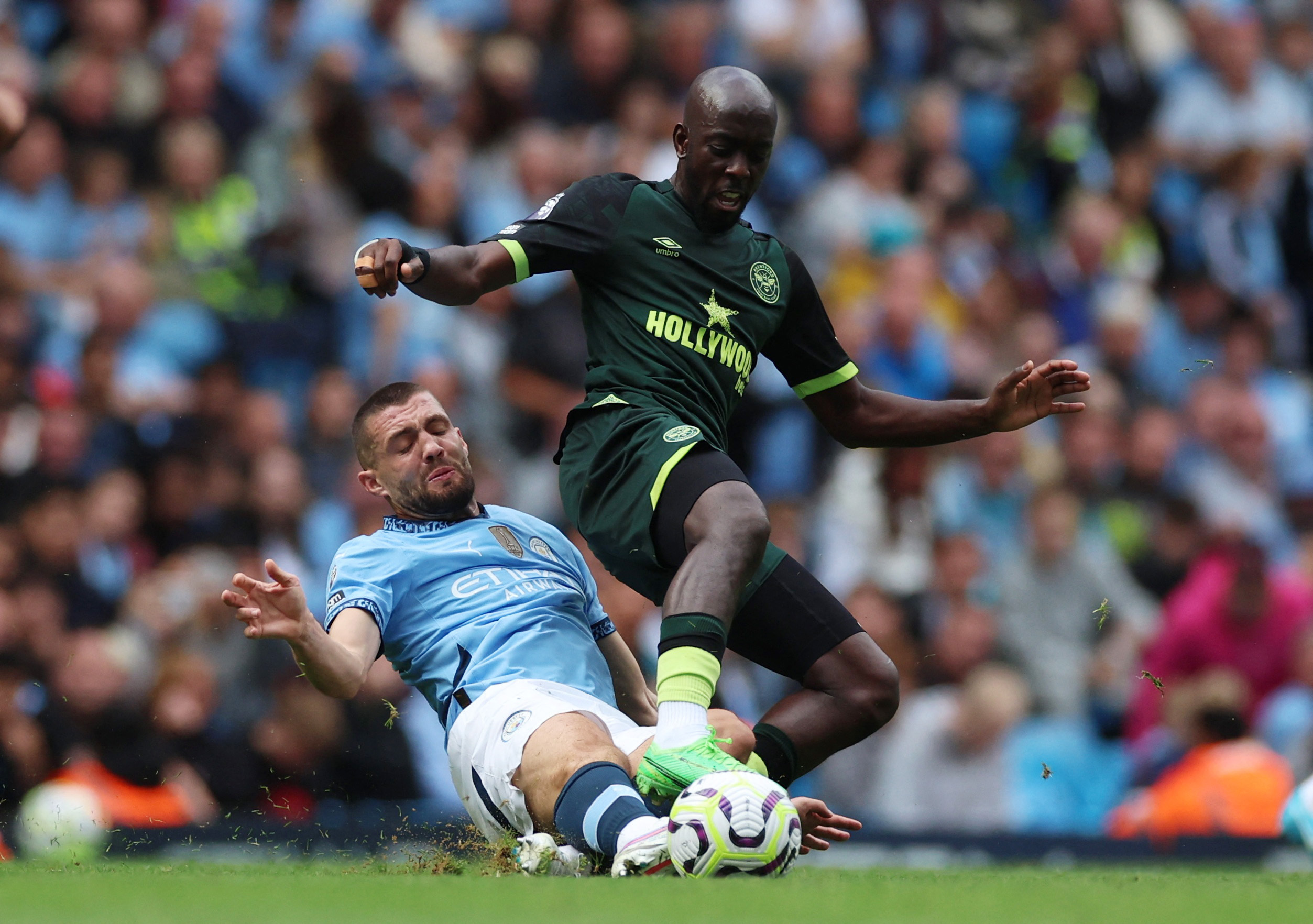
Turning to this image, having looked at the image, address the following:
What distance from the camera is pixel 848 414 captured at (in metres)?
5.38

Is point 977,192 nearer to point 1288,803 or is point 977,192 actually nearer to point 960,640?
point 960,640

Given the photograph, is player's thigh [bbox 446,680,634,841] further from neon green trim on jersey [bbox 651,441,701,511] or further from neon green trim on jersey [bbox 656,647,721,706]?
neon green trim on jersey [bbox 651,441,701,511]

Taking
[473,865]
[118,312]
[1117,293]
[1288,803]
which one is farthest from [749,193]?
[1117,293]

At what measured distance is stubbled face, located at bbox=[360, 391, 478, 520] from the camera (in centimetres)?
516

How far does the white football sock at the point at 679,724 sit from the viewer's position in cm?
393

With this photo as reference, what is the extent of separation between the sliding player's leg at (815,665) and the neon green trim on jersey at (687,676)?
76 cm

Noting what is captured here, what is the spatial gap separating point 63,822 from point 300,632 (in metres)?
3.05

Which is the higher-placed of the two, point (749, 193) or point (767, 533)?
point (749, 193)

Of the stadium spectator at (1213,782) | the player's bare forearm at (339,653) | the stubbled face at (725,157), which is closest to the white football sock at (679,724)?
the player's bare forearm at (339,653)

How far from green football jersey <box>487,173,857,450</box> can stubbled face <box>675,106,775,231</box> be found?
106mm

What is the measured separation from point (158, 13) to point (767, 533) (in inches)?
258

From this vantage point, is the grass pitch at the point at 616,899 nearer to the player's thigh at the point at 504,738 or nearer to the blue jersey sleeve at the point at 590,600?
the player's thigh at the point at 504,738

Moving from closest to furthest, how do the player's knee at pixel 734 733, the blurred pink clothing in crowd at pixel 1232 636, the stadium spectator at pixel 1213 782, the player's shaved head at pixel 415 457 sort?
the player's knee at pixel 734 733 < the player's shaved head at pixel 415 457 < the stadium spectator at pixel 1213 782 < the blurred pink clothing in crowd at pixel 1232 636

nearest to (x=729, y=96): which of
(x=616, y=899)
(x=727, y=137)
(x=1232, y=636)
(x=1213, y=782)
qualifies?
(x=727, y=137)
